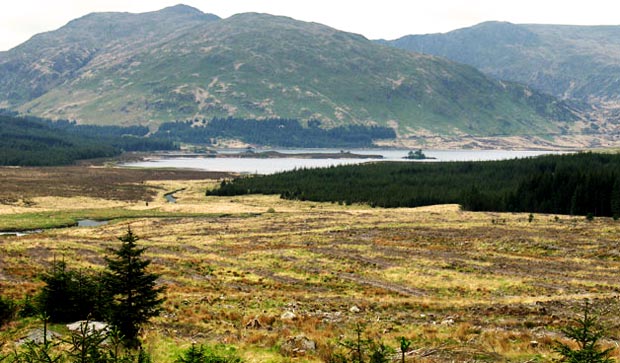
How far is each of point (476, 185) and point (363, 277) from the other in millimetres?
113952

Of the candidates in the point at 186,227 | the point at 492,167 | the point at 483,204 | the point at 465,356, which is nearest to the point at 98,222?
the point at 186,227

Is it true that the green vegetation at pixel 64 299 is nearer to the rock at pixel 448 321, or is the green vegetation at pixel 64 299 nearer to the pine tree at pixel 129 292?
the pine tree at pixel 129 292

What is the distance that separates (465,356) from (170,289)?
24919 mm

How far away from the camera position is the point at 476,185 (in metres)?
154

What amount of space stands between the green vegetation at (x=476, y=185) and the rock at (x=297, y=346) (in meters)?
86.5

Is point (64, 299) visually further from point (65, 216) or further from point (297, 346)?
point (65, 216)

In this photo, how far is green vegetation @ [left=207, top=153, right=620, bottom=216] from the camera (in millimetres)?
107188

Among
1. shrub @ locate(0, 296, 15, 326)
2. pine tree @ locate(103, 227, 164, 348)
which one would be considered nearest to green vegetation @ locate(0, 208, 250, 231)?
shrub @ locate(0, 296, 15, 326)

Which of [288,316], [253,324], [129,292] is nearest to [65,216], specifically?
[288,316]

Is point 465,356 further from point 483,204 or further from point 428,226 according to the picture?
point 483,204

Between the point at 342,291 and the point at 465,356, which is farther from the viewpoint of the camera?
the point at 342,291

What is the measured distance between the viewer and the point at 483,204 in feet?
384

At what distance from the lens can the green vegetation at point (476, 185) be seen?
352 ft

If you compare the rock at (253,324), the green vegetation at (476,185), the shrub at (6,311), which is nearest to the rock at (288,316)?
the rock at (253,324)
